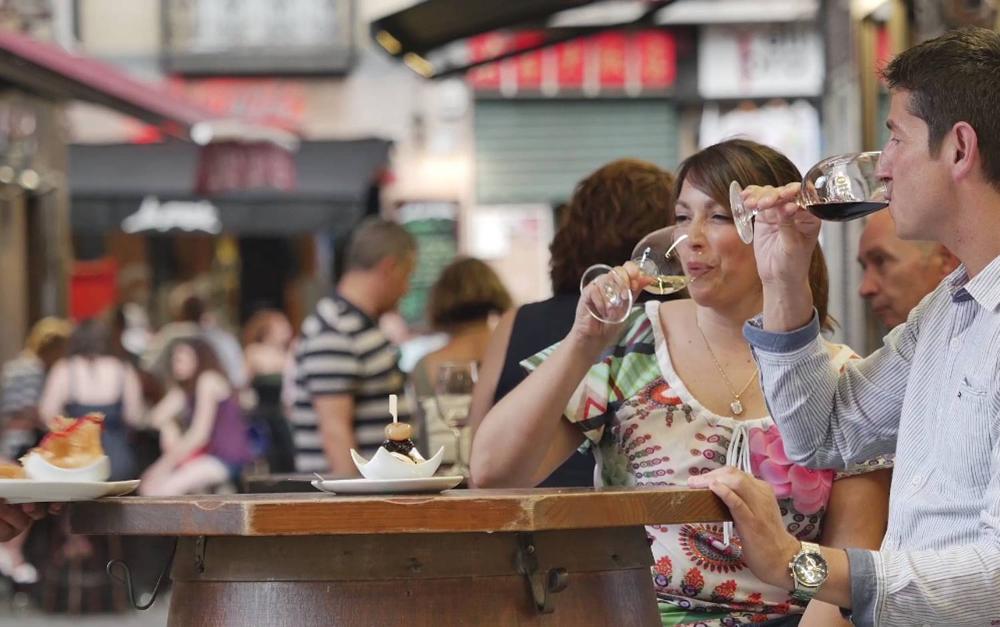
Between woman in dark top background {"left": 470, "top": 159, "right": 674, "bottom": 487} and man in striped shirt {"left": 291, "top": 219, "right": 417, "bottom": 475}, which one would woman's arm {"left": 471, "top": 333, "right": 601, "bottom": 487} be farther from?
man in striped shirt {"left": 291, "top": 219, "right": 417, "bottom": 475}

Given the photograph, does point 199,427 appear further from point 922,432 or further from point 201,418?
point 922,432

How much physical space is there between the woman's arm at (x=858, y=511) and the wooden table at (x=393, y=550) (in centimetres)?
64

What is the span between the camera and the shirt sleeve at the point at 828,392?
9.13 feet

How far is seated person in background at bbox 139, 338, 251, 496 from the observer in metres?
9.82

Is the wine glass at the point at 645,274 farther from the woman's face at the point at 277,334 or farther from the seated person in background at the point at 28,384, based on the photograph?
the woman's face at the point at 277,334

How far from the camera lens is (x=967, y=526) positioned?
2.43 metres

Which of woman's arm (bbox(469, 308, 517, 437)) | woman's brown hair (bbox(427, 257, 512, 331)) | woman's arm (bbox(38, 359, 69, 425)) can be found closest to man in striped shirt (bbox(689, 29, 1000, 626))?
woman's arm (bbox(469, 308, 517, 437))

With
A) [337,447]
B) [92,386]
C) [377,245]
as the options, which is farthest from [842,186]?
[92,386]

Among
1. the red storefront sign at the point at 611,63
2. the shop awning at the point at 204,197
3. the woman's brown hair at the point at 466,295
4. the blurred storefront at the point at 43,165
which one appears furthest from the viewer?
the red storefront sign at the point at 611,63

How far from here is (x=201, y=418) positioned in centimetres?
990

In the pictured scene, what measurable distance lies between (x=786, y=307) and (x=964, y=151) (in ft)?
1.35

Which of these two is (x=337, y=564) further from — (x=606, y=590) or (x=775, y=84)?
(x=775, y=84)

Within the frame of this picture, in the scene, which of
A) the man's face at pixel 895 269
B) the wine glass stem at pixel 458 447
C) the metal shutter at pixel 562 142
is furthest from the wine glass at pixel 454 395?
the metal shutter at pixel 562 142

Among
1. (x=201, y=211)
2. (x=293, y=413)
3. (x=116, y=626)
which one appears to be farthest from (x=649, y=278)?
(x=201, y=211)
